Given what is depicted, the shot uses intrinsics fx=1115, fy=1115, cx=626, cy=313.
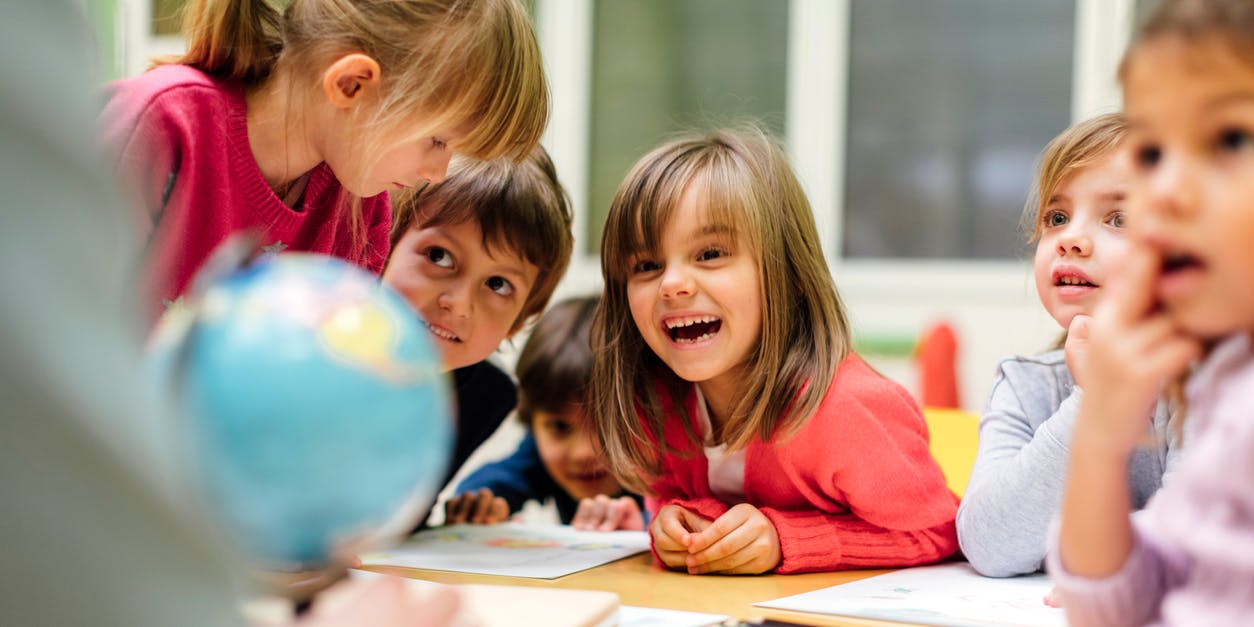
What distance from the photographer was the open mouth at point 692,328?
1.31 meters

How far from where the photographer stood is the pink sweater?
1.75ft

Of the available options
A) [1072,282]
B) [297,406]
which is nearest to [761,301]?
[1072,282]

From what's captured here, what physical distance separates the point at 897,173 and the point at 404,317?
304cm

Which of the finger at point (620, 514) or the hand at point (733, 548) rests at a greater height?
the hand at point (733, 548)

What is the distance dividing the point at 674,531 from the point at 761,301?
292mm

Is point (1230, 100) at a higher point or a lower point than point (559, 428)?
higher

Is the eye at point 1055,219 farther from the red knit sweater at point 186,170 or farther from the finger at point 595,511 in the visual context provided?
the red knit sweater at point 186,170

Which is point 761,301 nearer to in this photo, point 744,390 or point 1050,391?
point 744,390

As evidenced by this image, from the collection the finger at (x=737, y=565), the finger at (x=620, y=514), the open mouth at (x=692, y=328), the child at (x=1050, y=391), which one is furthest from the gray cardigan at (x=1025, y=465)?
the finger at (x=620, y=514)

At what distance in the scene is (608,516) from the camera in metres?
1.64

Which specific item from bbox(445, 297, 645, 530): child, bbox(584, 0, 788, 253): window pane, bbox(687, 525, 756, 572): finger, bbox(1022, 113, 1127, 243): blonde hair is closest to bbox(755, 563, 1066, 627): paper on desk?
bbox(687, 525, 756, 572): finger

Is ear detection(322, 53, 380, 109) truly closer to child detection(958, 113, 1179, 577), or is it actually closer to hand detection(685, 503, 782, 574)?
hand detection(685, 503, 782, 574)

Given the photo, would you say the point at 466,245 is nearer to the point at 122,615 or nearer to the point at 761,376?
the point at 761,376

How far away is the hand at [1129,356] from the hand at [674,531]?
66 centimetres
